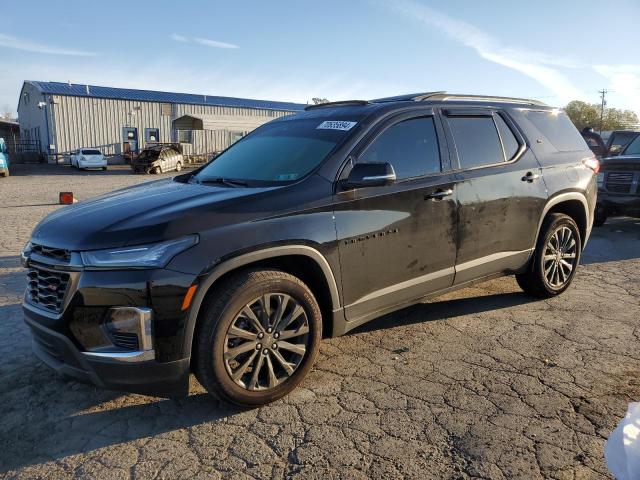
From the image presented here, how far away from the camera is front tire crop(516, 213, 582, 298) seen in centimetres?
469

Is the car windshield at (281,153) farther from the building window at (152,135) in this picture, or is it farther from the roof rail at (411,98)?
the building window at (152,135)

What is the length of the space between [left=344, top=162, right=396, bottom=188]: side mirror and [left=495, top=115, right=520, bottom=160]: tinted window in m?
1.69

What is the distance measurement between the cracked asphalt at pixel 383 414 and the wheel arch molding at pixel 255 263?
1.79 ft

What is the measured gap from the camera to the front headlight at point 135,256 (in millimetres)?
2607

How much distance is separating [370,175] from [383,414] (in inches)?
58.1

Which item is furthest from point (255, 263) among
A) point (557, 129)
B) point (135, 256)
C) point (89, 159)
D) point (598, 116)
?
point (598, 116)

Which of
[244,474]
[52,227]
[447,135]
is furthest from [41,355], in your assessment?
[447,135]

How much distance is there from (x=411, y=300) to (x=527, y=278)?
5.71 feet

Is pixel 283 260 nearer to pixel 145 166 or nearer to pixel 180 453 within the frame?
pixel 180 453

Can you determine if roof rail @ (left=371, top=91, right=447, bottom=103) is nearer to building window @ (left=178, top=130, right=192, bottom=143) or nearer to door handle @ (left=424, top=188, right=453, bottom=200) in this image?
door handle @ (left=424, top=188, right=453, bottom=200)

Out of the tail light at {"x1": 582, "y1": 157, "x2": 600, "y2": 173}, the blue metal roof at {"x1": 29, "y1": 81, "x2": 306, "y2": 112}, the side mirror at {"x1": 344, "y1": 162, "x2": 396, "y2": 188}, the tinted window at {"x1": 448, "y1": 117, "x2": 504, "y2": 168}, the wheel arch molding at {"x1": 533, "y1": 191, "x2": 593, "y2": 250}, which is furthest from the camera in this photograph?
the blue metal roof at {"x1": 29, "y1": 81, "x2": 306, "y2": 112}

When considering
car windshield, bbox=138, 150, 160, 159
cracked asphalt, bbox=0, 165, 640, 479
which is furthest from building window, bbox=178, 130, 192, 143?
cracked asphalt, bbox=0, 165, 640, 479

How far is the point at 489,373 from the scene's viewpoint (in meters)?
3.47

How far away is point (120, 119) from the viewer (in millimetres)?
37531
